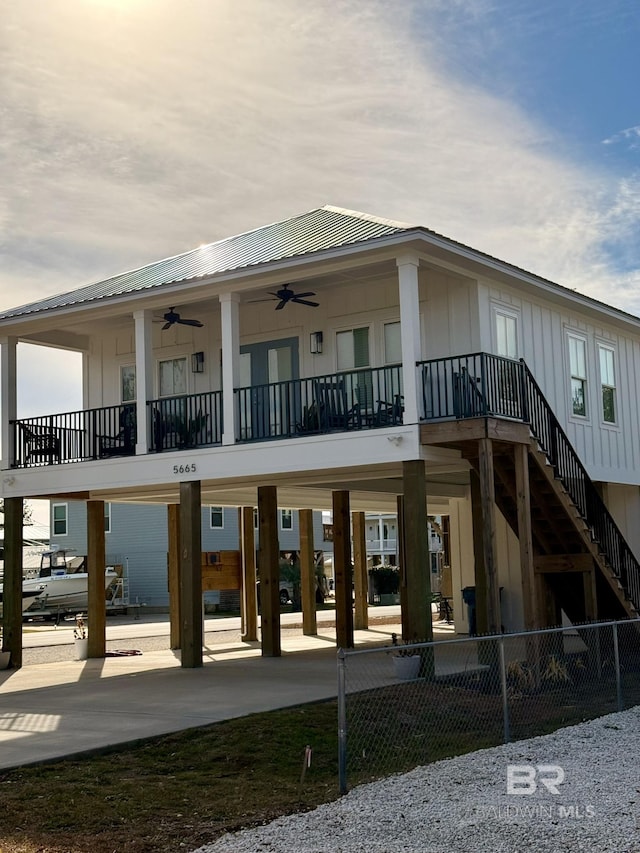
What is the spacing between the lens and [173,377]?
21.3 m

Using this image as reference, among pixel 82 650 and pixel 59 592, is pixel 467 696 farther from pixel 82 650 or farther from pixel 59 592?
pixel 59 592

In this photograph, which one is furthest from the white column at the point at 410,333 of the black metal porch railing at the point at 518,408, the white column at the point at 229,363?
the white column at the point at 229,363

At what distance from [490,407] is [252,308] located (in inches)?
229

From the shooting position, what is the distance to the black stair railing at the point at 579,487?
16.9 meters

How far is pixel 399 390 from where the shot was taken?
17.0 m

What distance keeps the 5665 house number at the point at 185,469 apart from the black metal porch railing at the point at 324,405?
3.09 ft

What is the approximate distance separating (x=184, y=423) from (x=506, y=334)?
569 centimetres

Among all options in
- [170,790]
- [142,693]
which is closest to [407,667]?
[142,693]

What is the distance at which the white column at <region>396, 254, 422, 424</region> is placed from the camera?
15.9 meters

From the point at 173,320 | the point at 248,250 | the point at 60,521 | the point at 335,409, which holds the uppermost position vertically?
Result: the point at 248,250

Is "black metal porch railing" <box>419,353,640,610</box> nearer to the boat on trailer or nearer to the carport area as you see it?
the carport area

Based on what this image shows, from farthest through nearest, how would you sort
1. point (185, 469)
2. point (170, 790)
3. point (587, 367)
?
point (587, 367)
point (185, 469)
point (170, 790)

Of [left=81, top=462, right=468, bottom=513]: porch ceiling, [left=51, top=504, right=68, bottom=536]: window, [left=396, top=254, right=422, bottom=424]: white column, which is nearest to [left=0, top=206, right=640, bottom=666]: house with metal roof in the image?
[left=396, top=254, right=422, bottom=424]: white column

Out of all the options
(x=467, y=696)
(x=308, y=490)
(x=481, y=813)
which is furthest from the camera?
(x=308, y=490)
